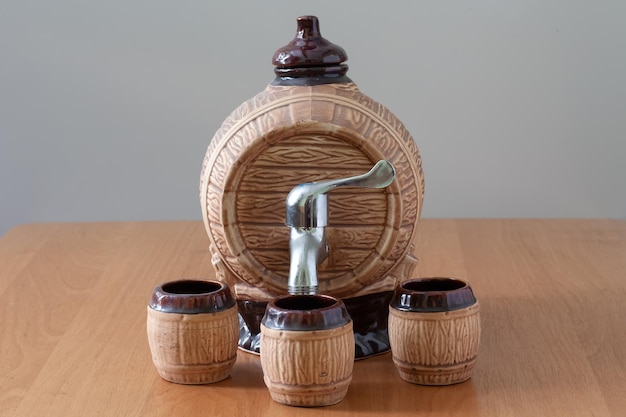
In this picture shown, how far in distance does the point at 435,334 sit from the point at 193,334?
183 mm

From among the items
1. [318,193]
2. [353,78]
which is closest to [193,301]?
[318,193]

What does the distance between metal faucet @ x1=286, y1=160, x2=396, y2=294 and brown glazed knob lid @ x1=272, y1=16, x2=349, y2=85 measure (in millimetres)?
100

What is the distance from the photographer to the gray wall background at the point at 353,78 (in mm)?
1731

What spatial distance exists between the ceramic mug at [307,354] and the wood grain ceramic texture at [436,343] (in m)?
0.06

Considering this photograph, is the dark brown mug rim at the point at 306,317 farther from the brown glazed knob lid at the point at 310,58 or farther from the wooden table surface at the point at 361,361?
the brown glazed knob lid at the point at 310,58

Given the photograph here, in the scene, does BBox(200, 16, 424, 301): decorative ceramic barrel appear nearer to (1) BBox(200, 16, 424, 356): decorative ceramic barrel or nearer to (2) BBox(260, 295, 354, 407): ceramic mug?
(1) BBox(200, 16, 424, 356): decorative ceramic barrel

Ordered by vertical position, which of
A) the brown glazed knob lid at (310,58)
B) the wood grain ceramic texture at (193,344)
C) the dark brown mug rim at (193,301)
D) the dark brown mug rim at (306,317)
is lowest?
the wood grain ceramic texture at (193,344)

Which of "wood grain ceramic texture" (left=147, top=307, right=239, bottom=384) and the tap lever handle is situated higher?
the tap lever handle

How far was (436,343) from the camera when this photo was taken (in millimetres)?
804

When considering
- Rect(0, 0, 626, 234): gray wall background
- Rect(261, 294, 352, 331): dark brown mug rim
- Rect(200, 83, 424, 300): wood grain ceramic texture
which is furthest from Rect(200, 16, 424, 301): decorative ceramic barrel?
Rect(0, 0, 626, 234): gray wall background

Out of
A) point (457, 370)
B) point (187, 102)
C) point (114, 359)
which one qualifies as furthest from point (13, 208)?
point (457, 370)

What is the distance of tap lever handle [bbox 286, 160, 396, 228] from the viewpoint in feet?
2.71

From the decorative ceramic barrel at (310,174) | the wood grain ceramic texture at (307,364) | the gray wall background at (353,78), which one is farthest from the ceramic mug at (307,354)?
the gray wall background at (353,78)

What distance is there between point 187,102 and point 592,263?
0.84 metres
